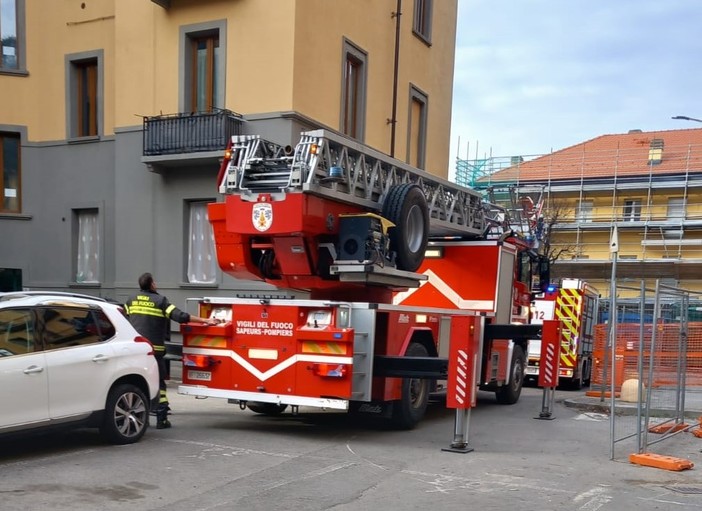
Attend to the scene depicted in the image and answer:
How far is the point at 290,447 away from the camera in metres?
8.27

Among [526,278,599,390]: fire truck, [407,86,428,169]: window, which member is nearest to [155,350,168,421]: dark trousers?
[526,278,599,390]: fire truck

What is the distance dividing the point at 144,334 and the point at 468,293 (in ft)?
17.7

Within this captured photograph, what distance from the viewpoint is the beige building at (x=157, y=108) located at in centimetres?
1575

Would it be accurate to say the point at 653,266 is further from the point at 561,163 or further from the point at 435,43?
the point at 435,43

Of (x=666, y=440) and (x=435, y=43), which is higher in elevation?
(x=435, y=43)

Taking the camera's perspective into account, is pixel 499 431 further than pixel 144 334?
Yes

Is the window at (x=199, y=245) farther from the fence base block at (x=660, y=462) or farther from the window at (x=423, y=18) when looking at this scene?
the fence base block at (x=660, y=462)

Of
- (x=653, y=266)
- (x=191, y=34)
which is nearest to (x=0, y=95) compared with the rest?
(x=191, y=34)

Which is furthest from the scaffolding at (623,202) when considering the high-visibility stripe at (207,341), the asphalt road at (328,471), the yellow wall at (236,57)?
the high-visibility stripe at (207,341)

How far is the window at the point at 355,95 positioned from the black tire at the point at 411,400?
30.4ft

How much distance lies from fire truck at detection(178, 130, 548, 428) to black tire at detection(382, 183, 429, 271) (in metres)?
0.02

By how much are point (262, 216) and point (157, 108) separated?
9252 mm

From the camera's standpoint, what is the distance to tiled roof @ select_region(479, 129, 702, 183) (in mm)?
Result: 40938

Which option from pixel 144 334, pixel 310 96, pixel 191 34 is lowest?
pixel 144 334
